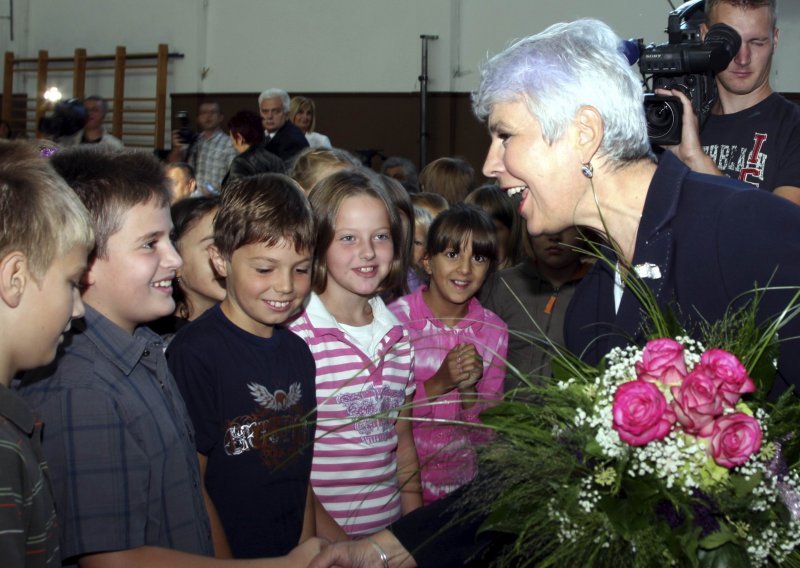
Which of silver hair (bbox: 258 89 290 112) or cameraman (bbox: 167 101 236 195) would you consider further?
cameraman (bbox: 167 101 236 195)

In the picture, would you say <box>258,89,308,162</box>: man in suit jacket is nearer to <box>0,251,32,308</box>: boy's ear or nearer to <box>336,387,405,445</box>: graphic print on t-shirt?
<box>336,387,405,445</box>: graphic print on t-shirt

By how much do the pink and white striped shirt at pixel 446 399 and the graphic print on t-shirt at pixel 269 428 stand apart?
0.29 meters

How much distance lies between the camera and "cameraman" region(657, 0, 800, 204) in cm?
309

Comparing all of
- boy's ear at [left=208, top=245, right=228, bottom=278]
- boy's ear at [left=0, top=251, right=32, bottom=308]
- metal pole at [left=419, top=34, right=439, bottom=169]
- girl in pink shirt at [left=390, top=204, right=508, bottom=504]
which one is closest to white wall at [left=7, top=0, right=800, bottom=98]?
metal pole at [left=419, top=34, right=439, bottom=169]

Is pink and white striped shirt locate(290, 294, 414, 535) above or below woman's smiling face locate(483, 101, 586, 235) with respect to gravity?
below

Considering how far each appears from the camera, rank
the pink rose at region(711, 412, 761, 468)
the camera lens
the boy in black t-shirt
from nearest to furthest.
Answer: the pink rose at region(711, 412, 761, 468) → the boy in black t-shirt → the camera lens

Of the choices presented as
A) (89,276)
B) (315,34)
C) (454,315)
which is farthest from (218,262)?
(315,34)

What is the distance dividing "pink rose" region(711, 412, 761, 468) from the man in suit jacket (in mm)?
5397

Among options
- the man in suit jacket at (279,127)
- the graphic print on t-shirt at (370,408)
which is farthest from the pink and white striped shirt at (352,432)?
the man in suit jacket at (279,127)

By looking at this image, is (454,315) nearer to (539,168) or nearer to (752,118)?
(752,118)

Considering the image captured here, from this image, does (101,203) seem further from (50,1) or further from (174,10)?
(50,1)

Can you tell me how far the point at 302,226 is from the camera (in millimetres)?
2402

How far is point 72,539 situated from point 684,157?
6.32 feet

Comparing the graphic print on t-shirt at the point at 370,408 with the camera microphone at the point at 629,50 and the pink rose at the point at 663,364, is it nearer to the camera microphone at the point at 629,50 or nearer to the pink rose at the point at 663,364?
the camera microphone at the point at 629,50
